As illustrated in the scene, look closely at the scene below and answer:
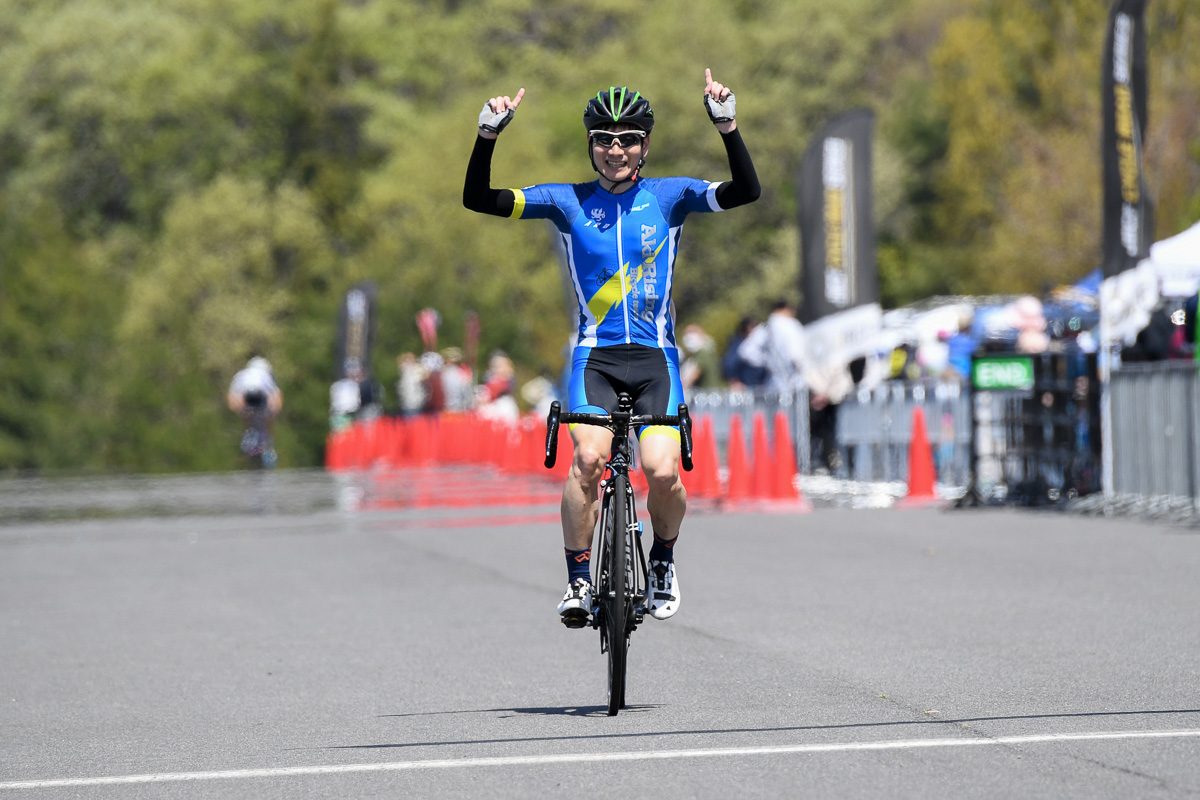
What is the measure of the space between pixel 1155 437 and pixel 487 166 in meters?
9.55

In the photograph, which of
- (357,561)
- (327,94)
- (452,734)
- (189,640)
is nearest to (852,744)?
(452,734)

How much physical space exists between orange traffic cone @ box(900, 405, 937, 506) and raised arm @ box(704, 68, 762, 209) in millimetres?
11222

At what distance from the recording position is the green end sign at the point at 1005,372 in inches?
713

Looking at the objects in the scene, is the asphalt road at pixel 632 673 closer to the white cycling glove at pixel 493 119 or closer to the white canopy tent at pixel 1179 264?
the white cycling glove at pixel 493 119

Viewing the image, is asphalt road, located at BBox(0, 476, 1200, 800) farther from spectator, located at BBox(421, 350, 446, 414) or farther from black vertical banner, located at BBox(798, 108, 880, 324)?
spectator, located at BBox(421, 350, 446, 414)

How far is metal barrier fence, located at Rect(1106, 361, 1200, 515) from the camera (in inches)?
602

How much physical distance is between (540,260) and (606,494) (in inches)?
2445

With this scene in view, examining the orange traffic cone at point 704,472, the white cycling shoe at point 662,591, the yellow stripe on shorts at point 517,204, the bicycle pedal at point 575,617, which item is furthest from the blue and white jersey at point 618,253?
the orange traffic cone at point 704,472

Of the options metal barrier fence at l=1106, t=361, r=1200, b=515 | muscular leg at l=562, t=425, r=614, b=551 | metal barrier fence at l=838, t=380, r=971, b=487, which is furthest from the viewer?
metal barrier fence at l=838, t=380, r=971, b=487

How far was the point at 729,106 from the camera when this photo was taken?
7.70 m

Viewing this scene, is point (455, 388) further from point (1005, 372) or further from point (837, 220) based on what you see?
point (1005, 372)

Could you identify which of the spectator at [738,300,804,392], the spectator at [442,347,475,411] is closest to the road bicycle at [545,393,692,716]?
the spectator at [738,300,804,392]

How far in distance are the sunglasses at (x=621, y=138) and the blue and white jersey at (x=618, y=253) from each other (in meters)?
0.17

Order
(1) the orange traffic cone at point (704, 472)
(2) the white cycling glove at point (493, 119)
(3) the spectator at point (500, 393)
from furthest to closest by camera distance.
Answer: (3) the spectator at point (500, 393)
(1) the orange traffic cone at point (704, 472)
(2) the white cycling glove at point (493, 119)
